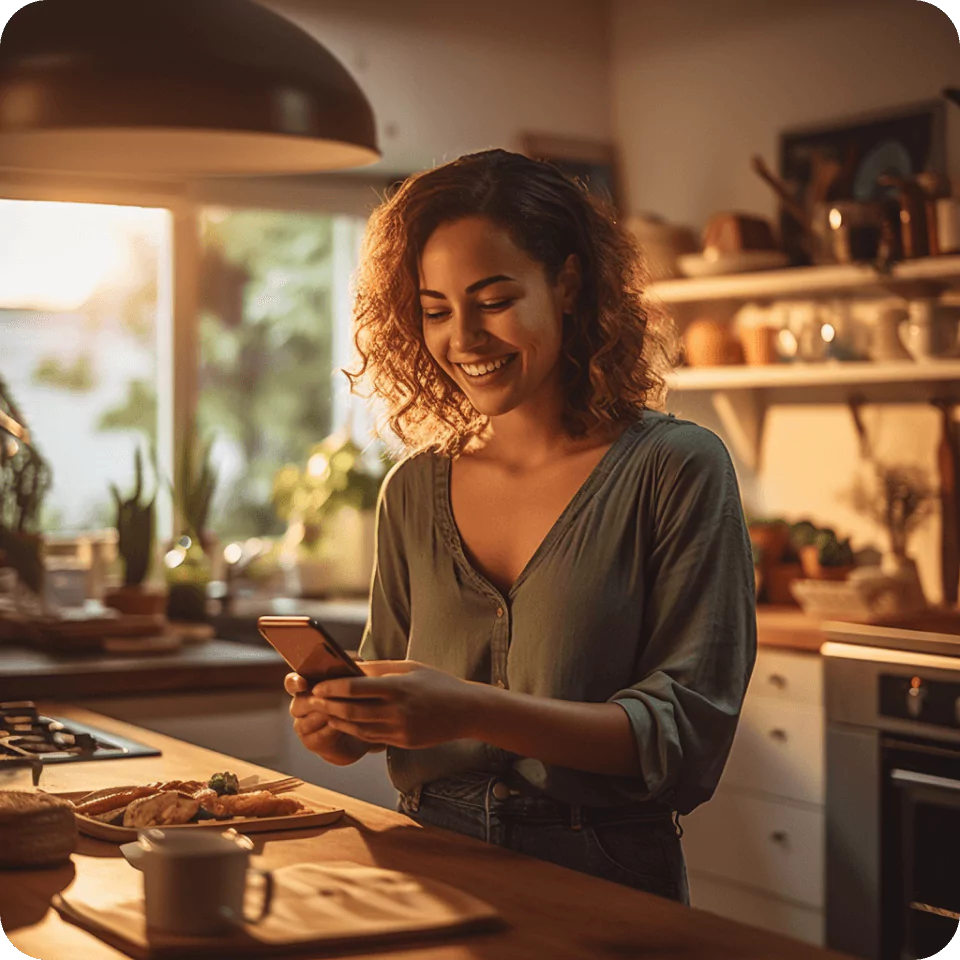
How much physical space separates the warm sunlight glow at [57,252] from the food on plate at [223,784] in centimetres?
322

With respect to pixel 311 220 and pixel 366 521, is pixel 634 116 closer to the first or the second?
pixel 311 220

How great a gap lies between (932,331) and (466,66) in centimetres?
185

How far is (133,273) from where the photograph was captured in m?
4.86

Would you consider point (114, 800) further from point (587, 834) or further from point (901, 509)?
point (901, 509)

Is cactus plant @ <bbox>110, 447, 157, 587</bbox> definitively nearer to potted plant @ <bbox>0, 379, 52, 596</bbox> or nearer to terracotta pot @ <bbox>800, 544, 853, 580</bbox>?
potted plant @ <bbox>0, 379, 52, 596</bbox>

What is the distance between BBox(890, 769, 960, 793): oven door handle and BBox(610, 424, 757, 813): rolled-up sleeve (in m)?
1.96

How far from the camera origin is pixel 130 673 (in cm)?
313

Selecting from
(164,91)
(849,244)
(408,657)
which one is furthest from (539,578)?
(849,244)

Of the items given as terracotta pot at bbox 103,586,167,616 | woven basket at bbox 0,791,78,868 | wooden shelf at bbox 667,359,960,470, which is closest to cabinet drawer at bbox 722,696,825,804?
wooden shelf at bbox 667,359,960,470

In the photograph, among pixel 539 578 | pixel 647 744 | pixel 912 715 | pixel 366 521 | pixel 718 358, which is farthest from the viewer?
pixel 366 521

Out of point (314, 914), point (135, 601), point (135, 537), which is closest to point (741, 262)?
point (135, 537)

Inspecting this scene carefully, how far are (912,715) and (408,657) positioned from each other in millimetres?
2000

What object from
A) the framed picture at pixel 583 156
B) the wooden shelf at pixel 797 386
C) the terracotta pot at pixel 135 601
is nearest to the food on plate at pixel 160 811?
the terracotta pot at pixel 135 601

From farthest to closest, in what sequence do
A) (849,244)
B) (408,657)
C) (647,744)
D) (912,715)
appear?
(849,244) → (912,715) → (408,657) → (647,744)
